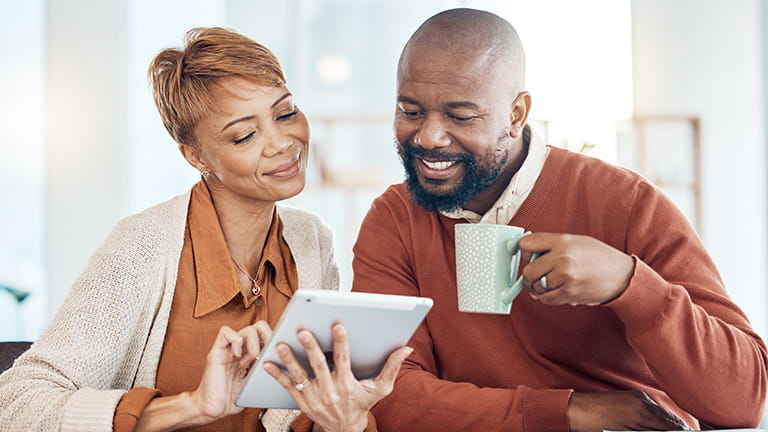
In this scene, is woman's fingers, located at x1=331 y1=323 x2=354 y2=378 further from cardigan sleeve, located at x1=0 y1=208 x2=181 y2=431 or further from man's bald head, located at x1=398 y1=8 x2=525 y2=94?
man's bald head, located at x1=398 y1=8 x2=525 y2=94

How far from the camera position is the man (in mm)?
1155

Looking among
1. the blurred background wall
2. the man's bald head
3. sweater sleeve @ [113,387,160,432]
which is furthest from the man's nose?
the blurred background wall

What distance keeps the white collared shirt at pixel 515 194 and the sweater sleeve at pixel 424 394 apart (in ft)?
0.42

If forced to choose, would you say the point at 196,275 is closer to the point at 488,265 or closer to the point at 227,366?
the point at 227,366

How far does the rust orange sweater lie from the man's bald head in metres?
0.19

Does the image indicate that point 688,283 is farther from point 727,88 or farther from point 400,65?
point 727,88

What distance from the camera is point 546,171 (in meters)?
1.44

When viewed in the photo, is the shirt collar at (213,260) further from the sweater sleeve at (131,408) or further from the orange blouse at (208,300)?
the sweater sleeve at (131,408)

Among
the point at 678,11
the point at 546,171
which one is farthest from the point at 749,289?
the point at 546,171

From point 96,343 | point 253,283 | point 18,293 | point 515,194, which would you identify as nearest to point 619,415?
point 515,194

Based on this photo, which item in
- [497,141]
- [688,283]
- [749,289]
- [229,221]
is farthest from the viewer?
[749,289]

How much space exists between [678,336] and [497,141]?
0.48m

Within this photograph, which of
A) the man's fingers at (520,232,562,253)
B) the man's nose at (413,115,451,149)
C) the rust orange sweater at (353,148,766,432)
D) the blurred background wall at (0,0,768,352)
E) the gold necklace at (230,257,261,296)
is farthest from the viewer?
the blurred background wall at (0,0,768,352)

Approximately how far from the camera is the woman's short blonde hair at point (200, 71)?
1.55m
